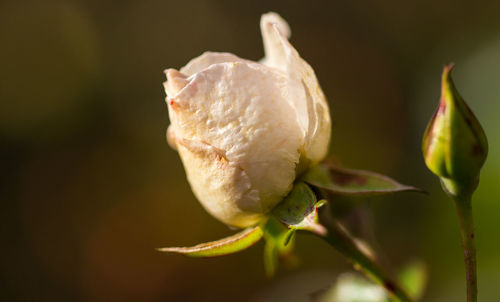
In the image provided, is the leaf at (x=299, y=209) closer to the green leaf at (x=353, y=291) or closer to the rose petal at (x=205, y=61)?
the rose petal at (x=205, y=61)

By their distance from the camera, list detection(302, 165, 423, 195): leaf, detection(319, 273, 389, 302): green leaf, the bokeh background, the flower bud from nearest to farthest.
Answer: the flower bud
detection(302, 165, 423, 195): leaf
detection(319, 273, 389, 302): green leaf
the bokeh background

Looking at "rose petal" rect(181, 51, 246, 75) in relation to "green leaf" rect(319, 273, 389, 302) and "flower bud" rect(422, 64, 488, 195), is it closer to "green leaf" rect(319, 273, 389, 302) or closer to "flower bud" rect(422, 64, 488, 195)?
"flower bud" rect(422, 64, 488, 195)

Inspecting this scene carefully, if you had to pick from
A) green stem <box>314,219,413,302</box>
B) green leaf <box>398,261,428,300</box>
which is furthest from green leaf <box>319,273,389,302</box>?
green stem <box>314,219,413,302</box>

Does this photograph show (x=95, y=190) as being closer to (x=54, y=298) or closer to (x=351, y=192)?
(x=54, y=298)

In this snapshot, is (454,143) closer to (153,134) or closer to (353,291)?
(353,291)

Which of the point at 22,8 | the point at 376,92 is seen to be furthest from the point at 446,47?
the point at 22,8

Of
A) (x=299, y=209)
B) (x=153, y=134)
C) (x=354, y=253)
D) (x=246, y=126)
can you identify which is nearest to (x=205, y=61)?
(x=246, y=126)

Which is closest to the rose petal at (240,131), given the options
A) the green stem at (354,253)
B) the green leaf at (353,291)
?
the green stem at (354,253)
